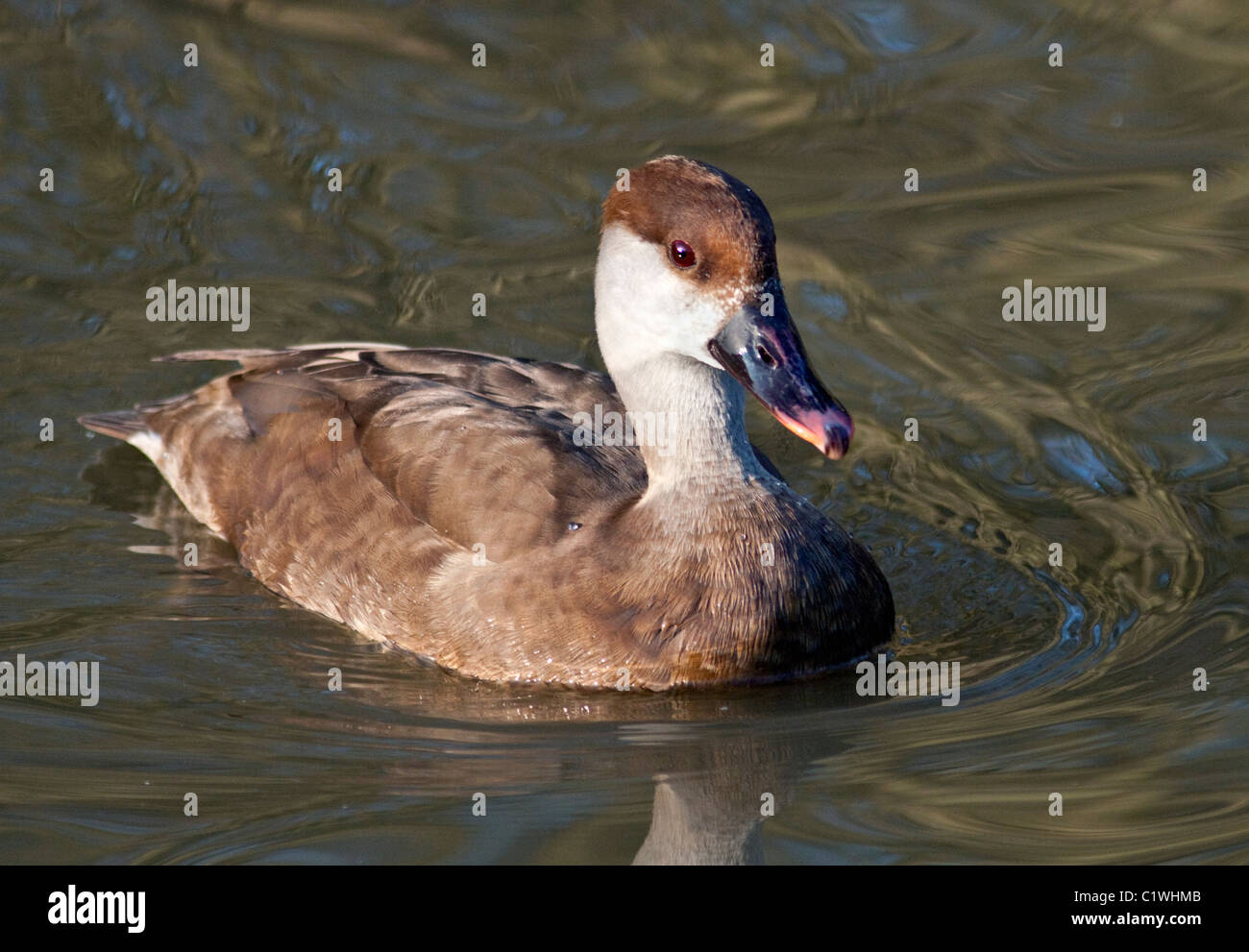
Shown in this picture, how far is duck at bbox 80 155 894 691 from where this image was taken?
6227 millimetres

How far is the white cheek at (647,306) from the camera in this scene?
6.27 metres

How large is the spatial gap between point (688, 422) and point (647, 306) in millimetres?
447

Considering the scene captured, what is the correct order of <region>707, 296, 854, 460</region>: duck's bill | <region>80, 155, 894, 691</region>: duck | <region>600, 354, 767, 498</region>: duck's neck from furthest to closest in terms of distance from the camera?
<region>600, 354, 767, 498</region>: duck's neck, <region>80, 155, 894, 691</region>: duck, <region>707, 296, 854, 460</region>: duck's bill

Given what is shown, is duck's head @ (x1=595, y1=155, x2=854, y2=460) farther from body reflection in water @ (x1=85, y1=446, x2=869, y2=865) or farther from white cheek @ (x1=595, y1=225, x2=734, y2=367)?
body reflection in water @ (x1=85, y1=446, x2=869, y2=865)

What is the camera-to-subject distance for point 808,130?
10758 millimetres

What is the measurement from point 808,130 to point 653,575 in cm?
497

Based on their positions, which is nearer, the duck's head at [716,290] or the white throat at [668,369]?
the duck's head at [716,290]

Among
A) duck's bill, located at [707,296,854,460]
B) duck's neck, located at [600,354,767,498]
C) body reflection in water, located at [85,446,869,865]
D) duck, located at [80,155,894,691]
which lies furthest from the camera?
duck's neck, located at [600,354,767,498]

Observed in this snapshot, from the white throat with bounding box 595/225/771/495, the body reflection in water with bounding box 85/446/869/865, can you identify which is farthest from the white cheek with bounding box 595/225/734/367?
the body reflection in water with bounding box 85/446/869/865

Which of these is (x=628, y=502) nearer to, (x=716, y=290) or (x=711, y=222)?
(x=716, y=290)

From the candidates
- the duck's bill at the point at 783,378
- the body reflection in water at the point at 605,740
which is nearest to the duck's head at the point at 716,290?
the duck's bill at the point at 783,378

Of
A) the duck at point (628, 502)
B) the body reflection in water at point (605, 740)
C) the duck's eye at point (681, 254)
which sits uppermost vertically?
the duck's eye at point (681, 254)

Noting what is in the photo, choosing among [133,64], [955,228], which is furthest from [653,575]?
[133,64]

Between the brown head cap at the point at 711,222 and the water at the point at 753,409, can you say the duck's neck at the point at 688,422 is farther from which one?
the water at the point at 753,409
